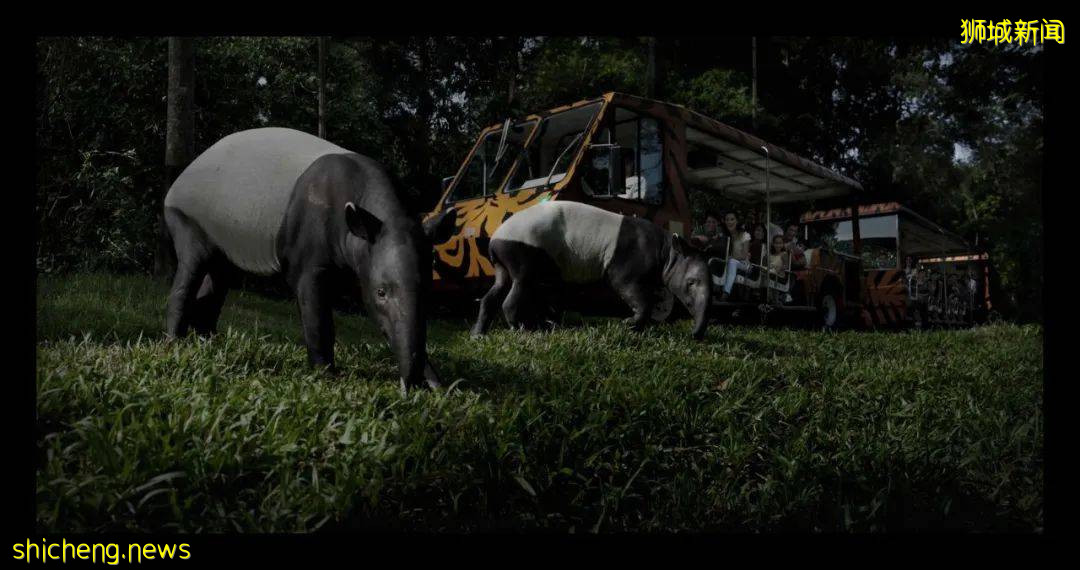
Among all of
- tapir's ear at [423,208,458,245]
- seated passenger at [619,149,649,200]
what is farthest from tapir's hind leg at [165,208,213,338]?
seated passenger at [619,149,649,200]

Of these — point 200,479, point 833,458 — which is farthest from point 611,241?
point 200,479

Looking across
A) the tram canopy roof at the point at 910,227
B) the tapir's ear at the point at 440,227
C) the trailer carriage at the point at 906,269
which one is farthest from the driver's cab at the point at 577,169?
the tram canopy roof at the point at 910,227

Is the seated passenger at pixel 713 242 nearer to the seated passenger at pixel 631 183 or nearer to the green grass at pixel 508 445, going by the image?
the seated passenger at pixel 631 183

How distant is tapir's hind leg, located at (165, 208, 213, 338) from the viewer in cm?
399

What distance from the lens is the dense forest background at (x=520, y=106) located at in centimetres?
845

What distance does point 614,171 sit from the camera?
6684 millimetres

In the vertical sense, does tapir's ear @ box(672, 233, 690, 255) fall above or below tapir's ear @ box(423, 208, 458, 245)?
above

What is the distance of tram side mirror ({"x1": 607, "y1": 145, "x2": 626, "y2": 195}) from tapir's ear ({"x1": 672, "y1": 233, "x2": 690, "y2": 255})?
789 millimetres

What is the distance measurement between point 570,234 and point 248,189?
3.12m

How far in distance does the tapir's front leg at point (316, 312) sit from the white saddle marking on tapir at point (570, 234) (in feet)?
9.24

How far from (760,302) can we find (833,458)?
6.52 m

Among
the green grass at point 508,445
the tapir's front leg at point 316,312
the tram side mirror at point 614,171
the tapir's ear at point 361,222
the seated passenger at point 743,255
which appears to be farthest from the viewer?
the seated passenger at point 743,255

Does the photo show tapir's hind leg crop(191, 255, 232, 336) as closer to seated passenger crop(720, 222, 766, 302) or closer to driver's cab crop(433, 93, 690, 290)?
driver's cab crop(433, 93, 690, 290)

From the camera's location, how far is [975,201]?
81.1ft
